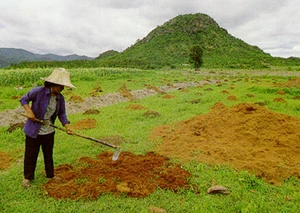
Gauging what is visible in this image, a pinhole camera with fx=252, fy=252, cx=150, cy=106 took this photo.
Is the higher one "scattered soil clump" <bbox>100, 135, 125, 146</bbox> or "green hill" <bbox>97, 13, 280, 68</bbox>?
"green hill" <bbox>97, 13, 280, 68</bbox>

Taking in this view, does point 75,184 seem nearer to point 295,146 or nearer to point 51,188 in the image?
point 51,188

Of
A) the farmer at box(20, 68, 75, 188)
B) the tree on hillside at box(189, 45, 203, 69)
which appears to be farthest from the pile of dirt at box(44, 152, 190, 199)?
the tree on hillside at box(189, 45, 203, 69)

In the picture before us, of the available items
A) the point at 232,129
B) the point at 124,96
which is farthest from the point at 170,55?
the point at 232,129

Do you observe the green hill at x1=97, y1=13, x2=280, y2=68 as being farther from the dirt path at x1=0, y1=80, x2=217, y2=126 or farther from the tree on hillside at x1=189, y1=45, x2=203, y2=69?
the dirt path at x1=0, y1=80, x2=217, y2=126

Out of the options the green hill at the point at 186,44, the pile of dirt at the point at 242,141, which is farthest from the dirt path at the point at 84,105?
the green hill at the point at 186,44

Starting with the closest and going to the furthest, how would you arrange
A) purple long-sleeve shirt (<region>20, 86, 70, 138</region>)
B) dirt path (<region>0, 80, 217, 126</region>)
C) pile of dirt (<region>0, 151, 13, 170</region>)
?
purple long-sleeve shirt (<region>20, 86, 70, 138</region>), pile of dirt (<region>0, 151, 13, 170</region>), dirt path (<region>0, 80, 217, 126</region>)

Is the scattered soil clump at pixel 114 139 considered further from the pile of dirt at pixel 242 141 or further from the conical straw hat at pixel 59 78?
the conical straw hat at pixel 59 78

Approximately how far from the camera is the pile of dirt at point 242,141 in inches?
236

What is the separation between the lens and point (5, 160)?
21.4 ft

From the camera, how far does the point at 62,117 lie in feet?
17.4

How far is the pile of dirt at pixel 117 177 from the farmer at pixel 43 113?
1.65 feet

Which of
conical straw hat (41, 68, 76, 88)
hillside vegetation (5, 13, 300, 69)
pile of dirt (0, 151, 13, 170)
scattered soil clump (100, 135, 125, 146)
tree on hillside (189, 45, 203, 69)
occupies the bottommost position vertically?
pile of dirt (0, 151, 13, 170)

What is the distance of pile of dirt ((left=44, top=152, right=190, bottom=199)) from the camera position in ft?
16.1

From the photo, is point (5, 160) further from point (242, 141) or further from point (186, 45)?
point (186, 45)
